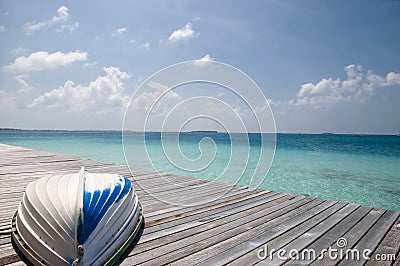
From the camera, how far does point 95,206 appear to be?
2.20 m

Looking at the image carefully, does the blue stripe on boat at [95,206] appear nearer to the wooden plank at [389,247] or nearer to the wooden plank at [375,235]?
the wooden plank at [375,235]

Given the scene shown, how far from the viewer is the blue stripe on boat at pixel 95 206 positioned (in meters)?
2.02

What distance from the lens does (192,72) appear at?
4.02 metres

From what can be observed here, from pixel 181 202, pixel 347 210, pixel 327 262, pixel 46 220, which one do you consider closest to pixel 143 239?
pixel 46 220

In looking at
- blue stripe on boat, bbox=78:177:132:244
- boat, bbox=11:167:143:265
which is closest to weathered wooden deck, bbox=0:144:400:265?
boat, bbox=11:167:143:265

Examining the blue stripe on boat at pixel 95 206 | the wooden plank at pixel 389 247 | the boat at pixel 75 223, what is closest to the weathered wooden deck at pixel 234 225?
the wooden plank at pixel 389 247

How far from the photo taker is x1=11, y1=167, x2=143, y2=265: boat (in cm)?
197

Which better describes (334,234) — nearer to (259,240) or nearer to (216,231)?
(259,240)

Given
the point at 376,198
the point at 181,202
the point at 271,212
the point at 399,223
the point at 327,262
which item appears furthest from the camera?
the point at 376,198

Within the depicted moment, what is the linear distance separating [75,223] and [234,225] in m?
1.76

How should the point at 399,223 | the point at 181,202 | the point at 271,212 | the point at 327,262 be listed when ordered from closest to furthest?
the point at 327,262
the point at 399,223
the point at 271,212
the point at 181,202

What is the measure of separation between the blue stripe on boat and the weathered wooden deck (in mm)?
421

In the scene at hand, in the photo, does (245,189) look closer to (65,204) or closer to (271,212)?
(271,212)

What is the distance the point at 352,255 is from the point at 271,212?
1.27 metres
